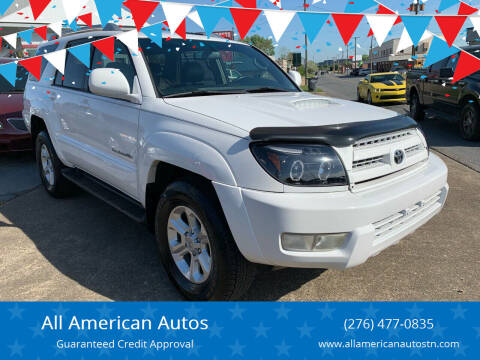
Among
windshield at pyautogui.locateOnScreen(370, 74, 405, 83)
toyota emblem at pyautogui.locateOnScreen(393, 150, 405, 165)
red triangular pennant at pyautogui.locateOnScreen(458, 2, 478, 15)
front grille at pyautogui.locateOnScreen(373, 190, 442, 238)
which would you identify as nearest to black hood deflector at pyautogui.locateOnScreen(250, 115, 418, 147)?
toyota emblem at pyautogui.locateOnScreen(393, 150, 405, 165)

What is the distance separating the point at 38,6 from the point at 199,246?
239 centimetres

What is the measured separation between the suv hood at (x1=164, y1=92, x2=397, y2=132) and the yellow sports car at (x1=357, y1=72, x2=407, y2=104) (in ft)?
44.9

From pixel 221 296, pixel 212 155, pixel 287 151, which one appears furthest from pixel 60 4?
pixel 221 296

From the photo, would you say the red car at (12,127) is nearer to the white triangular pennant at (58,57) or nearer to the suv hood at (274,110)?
the white triangular pennant at (58,57)

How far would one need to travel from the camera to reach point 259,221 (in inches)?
87.7

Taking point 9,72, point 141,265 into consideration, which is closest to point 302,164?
point 141,265

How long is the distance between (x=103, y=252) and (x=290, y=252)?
2.09 m

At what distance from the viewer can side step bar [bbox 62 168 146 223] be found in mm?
3279

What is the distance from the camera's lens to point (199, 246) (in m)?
2.73

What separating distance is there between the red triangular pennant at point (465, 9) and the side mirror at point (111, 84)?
3.03 meters

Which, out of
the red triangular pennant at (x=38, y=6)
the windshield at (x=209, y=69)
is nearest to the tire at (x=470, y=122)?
the windshield at (x=209, y=69)

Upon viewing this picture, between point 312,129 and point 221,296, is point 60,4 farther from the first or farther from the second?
point 221,296

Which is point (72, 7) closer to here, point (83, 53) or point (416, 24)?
point (83, 53)

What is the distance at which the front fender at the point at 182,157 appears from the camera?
2.37 m
